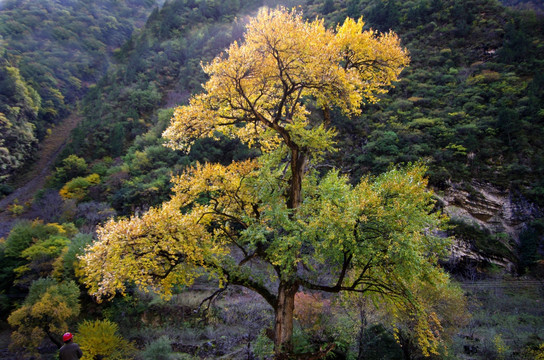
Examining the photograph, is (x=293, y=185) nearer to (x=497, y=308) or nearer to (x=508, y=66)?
(x=497, y=308)

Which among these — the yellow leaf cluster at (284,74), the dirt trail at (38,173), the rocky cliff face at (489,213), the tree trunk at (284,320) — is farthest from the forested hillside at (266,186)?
the dirt trail at (38,173)

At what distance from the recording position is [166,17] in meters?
52.3

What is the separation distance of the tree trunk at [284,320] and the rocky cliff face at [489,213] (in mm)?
18794

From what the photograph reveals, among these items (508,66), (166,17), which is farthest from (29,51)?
(508,66)

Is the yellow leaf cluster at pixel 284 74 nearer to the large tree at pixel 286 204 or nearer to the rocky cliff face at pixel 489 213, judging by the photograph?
the large tree at pixel 286 204

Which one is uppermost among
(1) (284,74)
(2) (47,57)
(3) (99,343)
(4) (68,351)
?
(2) (47,57)

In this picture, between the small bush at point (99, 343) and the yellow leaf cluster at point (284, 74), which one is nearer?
the yellow leaf cluster at point (284, 74)

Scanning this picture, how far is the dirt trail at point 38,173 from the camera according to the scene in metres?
27.1

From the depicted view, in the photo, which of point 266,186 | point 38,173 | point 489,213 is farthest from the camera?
point 38,173

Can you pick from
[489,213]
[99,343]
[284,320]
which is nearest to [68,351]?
[284,320]

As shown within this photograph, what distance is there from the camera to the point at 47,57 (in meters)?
49.2

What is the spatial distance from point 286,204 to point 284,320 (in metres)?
2.79

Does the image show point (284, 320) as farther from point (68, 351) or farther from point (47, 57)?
point (47, 57)

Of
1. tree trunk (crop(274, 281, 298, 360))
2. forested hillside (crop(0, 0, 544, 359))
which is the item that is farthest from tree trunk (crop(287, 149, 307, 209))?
tree trunk (crop(274, 281, 298, 360))
